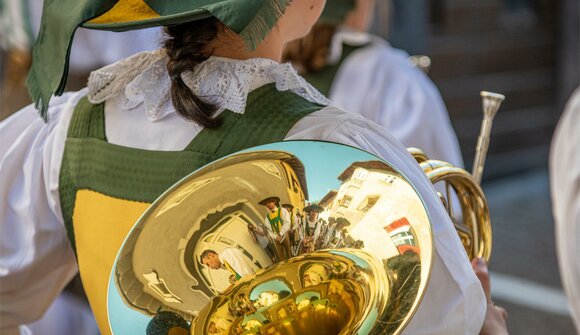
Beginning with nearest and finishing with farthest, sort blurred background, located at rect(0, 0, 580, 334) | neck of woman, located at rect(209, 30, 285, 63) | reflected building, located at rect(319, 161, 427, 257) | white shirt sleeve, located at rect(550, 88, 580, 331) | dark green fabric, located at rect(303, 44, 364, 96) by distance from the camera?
reflected building, located at rect(319, 161, 427, 257) → neck of woman, located at rect(209, 30, 285, 63) → white shirt sleeve, located at rect(550, 88, 580, 331) → dark green fabric, located at rect(303, 44, 364, 96) → blurred background, located at rect(0, 0, 580, 334)

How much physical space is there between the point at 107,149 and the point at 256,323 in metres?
0.41

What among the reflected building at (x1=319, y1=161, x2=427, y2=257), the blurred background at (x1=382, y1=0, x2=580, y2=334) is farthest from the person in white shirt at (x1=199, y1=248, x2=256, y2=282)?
the blurred background at (x1=382, y1=0, x2=580, y2=334)

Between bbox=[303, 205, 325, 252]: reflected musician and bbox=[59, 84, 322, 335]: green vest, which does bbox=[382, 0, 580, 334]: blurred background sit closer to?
bbox=[59, 84, 322, 335]: green vest

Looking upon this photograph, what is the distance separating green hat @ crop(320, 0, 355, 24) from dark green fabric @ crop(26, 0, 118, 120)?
187cm

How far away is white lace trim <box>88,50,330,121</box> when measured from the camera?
1532 millimetres

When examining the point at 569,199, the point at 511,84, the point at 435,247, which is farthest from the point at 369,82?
the point at 511,84

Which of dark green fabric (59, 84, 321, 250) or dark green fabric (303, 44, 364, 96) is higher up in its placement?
dark green fabric (59, 84, 321, 250)

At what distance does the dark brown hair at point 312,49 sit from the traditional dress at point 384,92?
1.6 inches

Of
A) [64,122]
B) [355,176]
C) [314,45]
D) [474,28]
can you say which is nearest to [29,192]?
[64,122]

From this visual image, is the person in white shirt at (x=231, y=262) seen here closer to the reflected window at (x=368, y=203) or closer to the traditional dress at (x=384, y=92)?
the reflected window at (x=368, y=203)

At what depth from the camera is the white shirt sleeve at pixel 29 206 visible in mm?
1756

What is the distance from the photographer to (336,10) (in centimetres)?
350

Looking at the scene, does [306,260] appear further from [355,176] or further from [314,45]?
[314,45]

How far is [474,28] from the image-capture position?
7.94 meters
